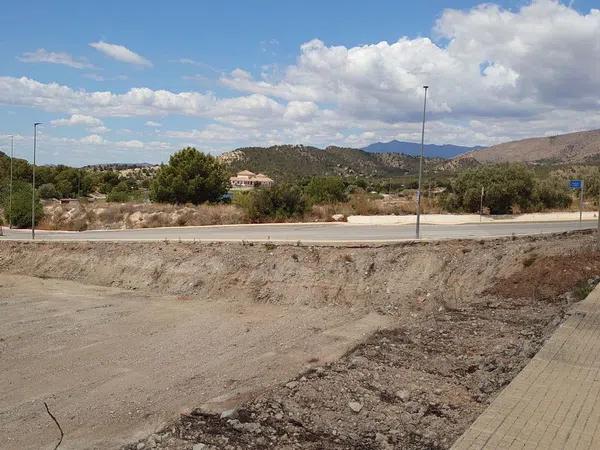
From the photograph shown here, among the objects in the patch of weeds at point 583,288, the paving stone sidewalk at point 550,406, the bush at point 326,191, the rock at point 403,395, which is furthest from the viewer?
the bush at point 326,191

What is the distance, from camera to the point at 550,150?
445 feet

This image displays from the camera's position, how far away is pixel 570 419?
6191mm

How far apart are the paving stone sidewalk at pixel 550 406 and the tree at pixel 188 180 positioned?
4015 cm

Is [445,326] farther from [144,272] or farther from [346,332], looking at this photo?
[144,272]

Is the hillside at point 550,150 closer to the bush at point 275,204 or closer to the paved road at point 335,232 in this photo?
the bush at point 275,204

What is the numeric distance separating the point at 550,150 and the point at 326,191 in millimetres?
108310

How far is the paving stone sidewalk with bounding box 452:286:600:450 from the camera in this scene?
566 centimetres

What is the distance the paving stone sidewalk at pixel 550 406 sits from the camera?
18.6 ft

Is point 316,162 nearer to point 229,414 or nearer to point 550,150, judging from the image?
point 550,150

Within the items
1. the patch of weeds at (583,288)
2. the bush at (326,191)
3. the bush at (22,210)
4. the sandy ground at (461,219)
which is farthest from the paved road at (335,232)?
the bush at (22,210)

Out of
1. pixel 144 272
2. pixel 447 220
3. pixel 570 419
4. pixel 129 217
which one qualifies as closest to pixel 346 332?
pixel 570 419

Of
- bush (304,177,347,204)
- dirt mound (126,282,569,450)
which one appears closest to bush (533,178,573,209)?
bush (304,177,347,204)

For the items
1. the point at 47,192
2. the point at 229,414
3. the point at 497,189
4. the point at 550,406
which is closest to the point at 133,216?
the point at 497,189

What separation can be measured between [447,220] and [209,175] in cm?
2147
